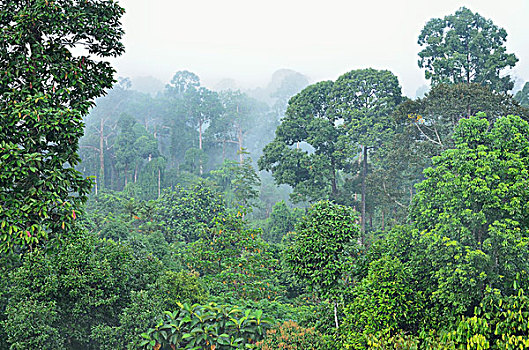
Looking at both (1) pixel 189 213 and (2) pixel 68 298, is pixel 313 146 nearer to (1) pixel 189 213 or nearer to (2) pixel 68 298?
(1) pixel 189 213

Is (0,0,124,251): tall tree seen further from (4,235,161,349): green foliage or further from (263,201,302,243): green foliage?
(263,201,302,243): green foliage

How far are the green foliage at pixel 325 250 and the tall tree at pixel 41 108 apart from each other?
12.7ft

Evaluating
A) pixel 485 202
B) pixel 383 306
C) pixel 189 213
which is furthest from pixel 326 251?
pixel 189 213

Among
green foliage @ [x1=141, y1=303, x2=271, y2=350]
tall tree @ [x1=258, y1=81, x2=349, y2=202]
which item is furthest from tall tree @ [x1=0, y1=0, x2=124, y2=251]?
tall tree @ [x1=258, y1=81, x2=349, y2=202]

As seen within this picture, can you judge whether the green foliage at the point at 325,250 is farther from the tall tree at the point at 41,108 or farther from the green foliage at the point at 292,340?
the tall tree at the point at 41,108

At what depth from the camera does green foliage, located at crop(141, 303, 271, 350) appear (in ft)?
23.1

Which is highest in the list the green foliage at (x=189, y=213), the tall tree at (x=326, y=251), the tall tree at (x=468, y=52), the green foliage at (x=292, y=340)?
the tall tree at (x=468, y=52)

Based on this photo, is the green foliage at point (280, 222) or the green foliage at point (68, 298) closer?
the green foliage at point (68, 298)

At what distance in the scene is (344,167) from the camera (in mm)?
20078

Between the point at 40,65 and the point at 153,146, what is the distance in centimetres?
3073

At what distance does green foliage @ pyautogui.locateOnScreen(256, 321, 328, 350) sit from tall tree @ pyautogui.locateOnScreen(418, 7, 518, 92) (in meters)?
14.6

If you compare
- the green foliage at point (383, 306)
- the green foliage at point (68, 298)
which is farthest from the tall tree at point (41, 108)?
the green foliage at point (383, 306)

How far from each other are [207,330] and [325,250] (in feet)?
8.59

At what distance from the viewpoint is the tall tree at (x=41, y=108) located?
4602mm
